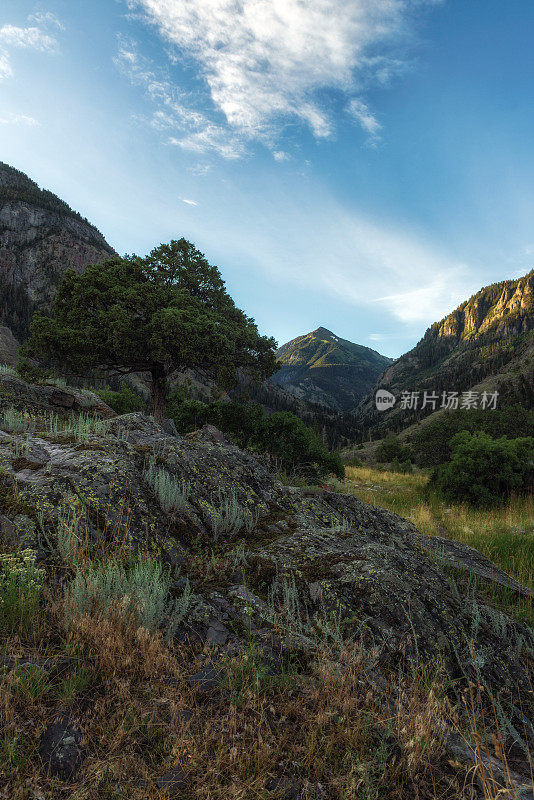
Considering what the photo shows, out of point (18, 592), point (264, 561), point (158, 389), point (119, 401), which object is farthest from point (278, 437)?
point (119, 401)

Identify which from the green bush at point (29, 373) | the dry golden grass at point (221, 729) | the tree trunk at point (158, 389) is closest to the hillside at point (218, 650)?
the dry golden grass at point (221, 729)

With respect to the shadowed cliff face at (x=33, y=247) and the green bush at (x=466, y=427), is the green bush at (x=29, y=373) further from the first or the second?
the shadowed cliff face at (x=33, y=247)

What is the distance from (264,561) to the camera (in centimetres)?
358

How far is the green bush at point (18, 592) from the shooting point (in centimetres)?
238

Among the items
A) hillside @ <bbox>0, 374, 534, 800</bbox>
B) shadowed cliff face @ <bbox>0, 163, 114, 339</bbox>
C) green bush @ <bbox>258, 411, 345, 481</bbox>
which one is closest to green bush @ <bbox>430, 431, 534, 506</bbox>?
green bush @ <bbox>258, 411, 345, 481</bbox>

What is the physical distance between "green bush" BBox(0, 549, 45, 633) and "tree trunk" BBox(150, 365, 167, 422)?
522 inches

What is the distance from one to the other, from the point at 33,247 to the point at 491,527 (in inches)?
8246

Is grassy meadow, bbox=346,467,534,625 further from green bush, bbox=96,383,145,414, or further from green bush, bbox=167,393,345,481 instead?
green bush, bbox=96,383,145,414

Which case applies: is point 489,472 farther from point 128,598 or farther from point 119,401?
point 119,401

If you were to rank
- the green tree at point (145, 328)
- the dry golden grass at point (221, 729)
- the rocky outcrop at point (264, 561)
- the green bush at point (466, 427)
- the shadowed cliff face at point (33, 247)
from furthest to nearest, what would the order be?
the shadowed cliff face at point (33, 247) → the green bush at point (466, 427) → the green tree at point (145, 328) → the rocky outcrop at point (264, 561) → the dry golden grass at point (221, 729)

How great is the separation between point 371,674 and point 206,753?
126 cm

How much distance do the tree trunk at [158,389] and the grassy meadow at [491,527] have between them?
33.4 ft

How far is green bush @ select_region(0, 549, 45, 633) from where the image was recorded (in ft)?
7.80

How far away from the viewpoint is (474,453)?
45.1 ft
